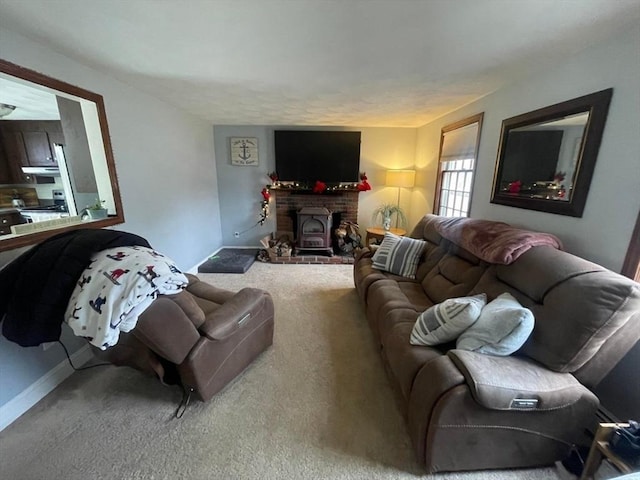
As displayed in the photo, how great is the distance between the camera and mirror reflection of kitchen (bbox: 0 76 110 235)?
87.1 inches

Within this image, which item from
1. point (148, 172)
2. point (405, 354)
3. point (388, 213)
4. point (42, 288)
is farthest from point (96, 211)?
point (388, 213)

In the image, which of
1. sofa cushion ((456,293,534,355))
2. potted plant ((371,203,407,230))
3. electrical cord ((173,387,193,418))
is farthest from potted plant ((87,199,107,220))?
potted plant ((371,203,407,230))

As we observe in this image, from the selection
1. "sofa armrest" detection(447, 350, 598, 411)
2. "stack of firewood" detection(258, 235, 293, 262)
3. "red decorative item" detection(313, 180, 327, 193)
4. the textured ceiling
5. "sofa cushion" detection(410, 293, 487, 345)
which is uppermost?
the textured ceiling

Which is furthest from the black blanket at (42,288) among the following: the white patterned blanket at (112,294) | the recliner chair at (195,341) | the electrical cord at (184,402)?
the electrical cord at (184,402)

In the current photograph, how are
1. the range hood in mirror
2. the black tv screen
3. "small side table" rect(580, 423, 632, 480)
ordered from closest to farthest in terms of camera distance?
"small side table" rect(580, 423, 632, 480)
the range hood in mirror
the black tv screen

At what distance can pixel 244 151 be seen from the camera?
4.41 metres

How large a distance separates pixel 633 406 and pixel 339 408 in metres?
1.54

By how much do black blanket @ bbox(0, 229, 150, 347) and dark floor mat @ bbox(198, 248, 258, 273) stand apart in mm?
2483

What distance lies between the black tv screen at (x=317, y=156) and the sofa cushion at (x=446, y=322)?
3.37 metres

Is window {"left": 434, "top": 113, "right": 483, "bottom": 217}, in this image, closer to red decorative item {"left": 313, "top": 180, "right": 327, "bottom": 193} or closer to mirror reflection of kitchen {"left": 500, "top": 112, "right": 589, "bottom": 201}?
mirror reflection of kitchen {"left": 500, "top": 112, "right": 589, "bottom": 201}

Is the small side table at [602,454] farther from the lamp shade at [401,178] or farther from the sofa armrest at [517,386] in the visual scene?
the lamp shade at [401,178]

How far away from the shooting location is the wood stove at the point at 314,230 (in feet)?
13.9

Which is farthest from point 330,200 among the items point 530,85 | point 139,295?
point 139,295

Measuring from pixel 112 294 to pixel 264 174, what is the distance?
371 centimetres
